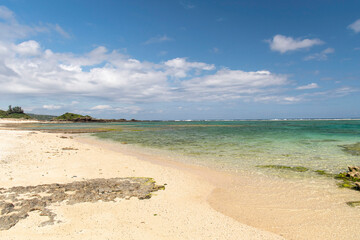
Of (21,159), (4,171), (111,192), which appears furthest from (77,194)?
(21,159)

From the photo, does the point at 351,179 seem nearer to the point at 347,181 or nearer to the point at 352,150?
the point at 347,181

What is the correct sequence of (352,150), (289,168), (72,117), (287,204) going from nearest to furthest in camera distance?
(287,204)
(289,168)
(352,150)
(72,117)

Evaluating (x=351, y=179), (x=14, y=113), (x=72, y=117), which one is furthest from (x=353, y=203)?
(x=14, y=113)

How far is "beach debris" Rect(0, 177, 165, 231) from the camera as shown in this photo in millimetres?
5584

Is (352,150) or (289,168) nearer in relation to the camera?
(289,168)

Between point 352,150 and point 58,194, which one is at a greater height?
point 58,194

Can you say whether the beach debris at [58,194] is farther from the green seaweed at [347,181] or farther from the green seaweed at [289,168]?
the green seaweed at [347,181]

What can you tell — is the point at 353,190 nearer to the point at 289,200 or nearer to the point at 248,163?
the point at 289,200

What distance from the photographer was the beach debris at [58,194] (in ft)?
18.3

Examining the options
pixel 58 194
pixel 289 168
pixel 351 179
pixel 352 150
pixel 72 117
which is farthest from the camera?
pixel 72 117

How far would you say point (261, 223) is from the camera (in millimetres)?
5812

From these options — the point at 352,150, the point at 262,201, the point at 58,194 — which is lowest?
the point at 262,201

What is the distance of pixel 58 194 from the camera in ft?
23.0

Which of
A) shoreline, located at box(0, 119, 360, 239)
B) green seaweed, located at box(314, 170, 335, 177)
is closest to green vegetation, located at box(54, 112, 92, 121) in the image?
A: shoreline, located at box(0, 119, 360, 239)
